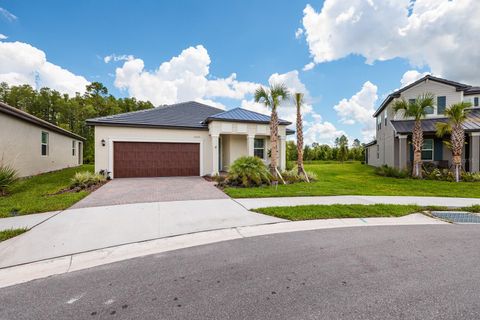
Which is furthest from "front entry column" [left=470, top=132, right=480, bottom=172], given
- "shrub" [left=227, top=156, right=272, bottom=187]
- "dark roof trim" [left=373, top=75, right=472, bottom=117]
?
"shrub" [left=227, top=156, right=272, bottom=187]

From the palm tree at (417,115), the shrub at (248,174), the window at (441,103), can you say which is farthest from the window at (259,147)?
the window at (441,103)

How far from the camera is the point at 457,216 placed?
5785 mm

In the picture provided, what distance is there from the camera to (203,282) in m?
2.66

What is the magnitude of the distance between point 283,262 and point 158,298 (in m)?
1.78

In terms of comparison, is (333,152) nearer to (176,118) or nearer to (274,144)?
(274,144)

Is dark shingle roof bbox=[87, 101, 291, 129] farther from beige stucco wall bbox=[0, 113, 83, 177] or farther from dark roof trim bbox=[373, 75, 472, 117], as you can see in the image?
dark roof trim bbox=[373, 75, 472, 117]

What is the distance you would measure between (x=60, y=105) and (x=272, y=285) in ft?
124

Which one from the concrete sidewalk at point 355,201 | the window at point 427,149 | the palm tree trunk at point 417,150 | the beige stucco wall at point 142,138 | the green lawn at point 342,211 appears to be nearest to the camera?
the green lawn at point 342,211

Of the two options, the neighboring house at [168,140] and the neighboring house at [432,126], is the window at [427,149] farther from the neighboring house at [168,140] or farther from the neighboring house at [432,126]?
the neighboring house at [168,140]

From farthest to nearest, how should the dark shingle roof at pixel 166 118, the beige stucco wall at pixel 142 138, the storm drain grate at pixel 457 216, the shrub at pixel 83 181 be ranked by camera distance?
the dark shingle roof at pixel 166 118, the beige stucco wall at pixel 142 138, the shrub at pixel 83 181, the storm drain grate at pixel 457 216

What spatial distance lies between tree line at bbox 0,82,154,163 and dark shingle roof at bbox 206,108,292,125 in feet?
75.5

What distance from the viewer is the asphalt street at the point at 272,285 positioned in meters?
2.13

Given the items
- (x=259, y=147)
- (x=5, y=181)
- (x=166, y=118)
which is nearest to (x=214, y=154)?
(x=259, y=147)

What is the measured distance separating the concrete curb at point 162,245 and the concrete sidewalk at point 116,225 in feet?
0.66
